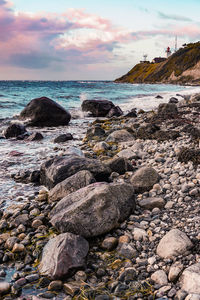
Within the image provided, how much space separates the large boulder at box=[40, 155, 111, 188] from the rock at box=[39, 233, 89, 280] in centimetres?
216

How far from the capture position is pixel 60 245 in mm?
3396

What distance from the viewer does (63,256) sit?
10.7 feet

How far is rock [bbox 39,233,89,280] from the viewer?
3.18 meters

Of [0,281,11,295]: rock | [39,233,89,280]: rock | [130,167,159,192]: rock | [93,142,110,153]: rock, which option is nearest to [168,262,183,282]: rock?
[39,233,89,280]: rock

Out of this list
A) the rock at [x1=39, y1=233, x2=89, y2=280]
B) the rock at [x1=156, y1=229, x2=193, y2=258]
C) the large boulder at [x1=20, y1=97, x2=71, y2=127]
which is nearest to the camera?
the rock at [x1=39, y1=233, x2=89, y2=280]

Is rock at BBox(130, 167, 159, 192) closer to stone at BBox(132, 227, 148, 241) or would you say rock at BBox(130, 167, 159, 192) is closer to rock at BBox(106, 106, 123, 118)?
stone at BBox(132, 227, 148, 241)

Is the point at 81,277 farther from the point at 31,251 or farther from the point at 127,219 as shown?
the point at 127,219

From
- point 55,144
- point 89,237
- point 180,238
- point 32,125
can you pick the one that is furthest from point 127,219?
point 32,125

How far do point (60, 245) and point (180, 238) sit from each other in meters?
1.58

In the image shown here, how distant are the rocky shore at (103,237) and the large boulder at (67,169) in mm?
22

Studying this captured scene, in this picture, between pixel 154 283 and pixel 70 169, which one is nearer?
pixel 154 283

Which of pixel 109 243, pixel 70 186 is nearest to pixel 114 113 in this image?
pixel 70 186

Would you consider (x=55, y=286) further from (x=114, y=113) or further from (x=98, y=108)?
(x=98, y=108)

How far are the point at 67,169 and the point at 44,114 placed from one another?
377 inches
